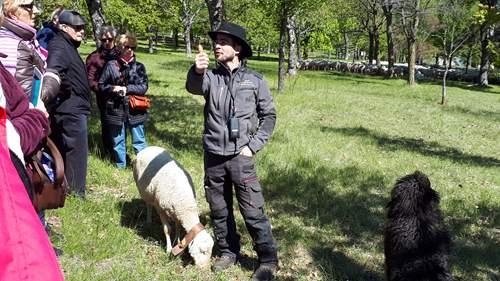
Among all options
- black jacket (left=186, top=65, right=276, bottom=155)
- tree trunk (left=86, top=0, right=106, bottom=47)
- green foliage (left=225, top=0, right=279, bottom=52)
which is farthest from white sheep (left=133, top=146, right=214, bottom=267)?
green foliage (left=225, top=0, right=279, bottom=52)

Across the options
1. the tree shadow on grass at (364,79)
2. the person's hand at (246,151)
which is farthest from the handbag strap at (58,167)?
the tree shadow on grass at (364,79)

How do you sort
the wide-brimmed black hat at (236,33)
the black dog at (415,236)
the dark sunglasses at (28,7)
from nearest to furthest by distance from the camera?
the dark sunglasses at (28,7), the black dog at (415,236), the wide-brimmed black hat at (236,33)

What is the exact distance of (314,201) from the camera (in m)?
6.57

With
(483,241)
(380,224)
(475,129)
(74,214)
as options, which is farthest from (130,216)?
(475,129)

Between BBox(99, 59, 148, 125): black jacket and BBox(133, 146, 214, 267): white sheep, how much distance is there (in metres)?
2.02

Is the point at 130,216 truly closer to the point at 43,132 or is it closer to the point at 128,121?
the point at 128,121

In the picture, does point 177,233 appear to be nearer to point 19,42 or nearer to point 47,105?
point 47,105

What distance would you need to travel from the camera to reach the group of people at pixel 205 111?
2.25m

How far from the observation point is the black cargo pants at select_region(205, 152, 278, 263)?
417cm

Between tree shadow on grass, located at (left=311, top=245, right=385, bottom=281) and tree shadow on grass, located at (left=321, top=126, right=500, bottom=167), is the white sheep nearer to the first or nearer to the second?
tree shadow on grass, located at (left=311, top=245, right=385, bottom=281)

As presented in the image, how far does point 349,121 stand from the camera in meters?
13.8

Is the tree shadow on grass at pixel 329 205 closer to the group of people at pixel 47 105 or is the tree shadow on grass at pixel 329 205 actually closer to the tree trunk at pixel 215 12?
the group of people at pixel 47 105

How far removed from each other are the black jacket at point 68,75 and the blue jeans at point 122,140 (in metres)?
1.35

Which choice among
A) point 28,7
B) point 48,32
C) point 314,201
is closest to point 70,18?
point 48,32
